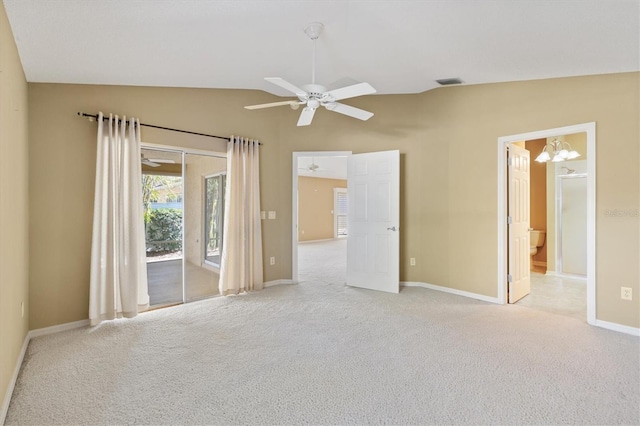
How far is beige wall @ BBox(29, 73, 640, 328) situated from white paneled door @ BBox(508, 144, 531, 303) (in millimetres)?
227

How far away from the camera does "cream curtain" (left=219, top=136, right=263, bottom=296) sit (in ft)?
14.3

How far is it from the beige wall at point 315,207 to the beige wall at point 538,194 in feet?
22.9

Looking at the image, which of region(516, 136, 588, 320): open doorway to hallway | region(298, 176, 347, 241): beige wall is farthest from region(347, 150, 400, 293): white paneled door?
region(298, 176, 347, 241): beige wall

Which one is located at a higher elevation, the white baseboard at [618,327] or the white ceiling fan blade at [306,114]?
the white ceiling fan blade at [306,114]

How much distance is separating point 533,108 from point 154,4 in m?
4.00

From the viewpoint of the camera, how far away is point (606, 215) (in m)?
3.23

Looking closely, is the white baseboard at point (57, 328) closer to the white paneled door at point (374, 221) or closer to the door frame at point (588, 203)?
the white paneled door at point (374, 221)

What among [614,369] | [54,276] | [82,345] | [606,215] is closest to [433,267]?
[606,215]

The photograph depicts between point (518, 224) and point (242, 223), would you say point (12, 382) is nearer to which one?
point (242, 223)

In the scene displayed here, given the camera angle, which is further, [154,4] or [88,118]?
[88,118]

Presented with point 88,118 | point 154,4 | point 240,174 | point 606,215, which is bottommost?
point 606,215

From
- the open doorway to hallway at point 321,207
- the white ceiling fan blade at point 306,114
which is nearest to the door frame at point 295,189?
the white ceiling fan blade at point 306,114

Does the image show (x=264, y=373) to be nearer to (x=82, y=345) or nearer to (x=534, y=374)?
(x=82, y=345)

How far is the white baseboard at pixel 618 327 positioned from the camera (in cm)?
307
